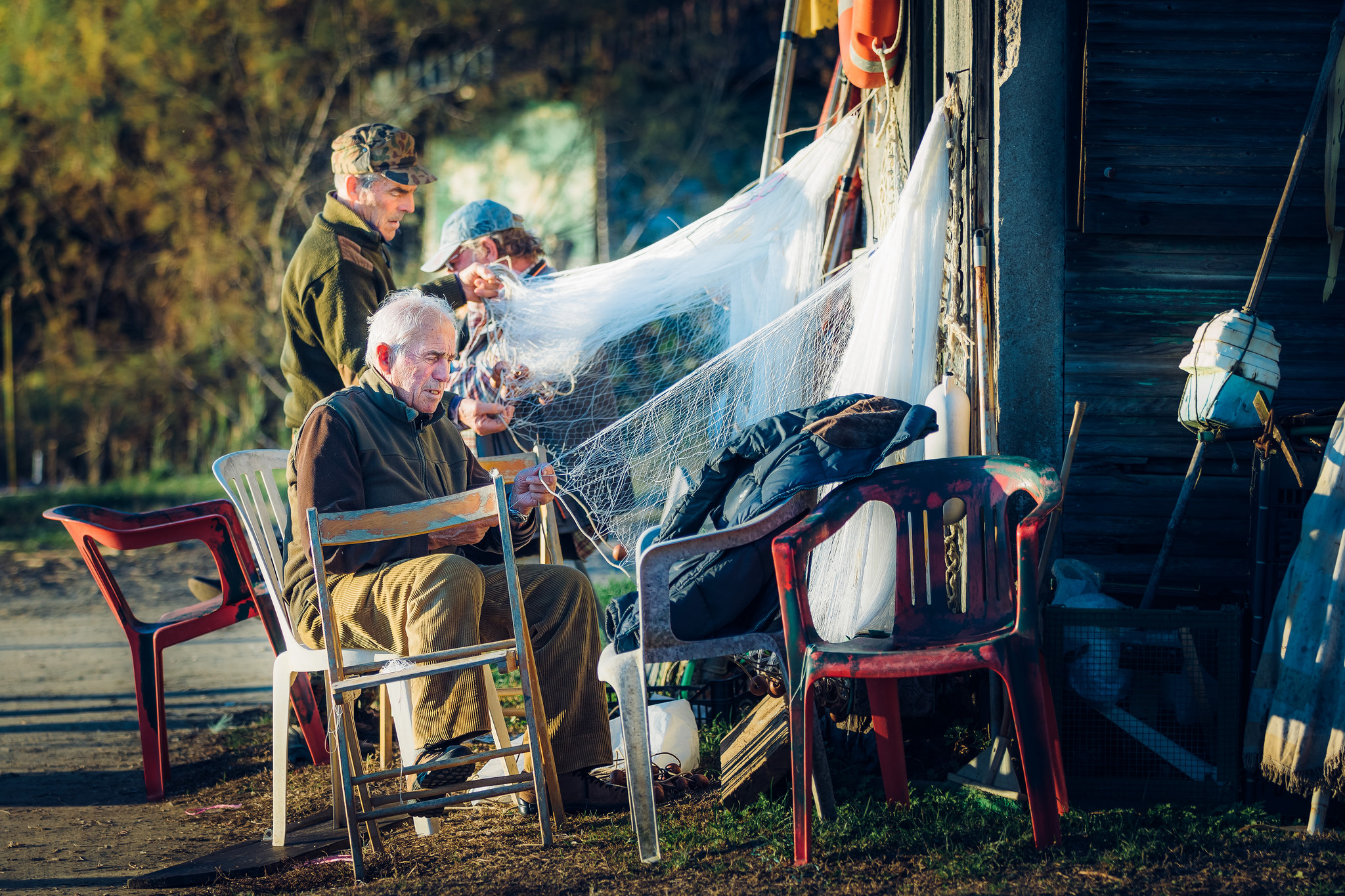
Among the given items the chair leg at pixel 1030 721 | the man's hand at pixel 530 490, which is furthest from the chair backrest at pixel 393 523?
the chair leg at pixel 1030 721

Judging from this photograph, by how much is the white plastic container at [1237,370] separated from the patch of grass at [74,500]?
23.7 feet

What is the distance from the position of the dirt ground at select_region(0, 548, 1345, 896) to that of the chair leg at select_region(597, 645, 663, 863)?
0.27 ft

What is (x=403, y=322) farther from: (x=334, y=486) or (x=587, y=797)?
(x=587, y=797)

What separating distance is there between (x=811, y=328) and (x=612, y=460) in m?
0.81

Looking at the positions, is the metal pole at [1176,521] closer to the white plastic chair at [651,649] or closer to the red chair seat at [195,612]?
the white plastic chair at [651,649]

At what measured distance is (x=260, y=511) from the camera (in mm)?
3564

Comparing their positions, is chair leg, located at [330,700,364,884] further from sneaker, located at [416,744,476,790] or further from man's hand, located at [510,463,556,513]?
man's hand, located at [510,463,556,513]

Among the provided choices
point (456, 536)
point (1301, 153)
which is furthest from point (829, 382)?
point (1301, 153)

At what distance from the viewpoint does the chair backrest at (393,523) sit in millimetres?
2945

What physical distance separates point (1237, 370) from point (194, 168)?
441 inches

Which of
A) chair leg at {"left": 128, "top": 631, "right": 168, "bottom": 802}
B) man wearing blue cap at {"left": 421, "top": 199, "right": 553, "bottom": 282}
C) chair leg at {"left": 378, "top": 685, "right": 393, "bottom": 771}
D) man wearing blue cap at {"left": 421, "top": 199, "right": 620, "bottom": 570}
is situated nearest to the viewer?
chair leg at {"left": 378, "top": 685, "right": 393, "bottom": 771}

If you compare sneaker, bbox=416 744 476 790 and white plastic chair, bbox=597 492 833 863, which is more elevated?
white plastic chair, bbox=597 492 833 863

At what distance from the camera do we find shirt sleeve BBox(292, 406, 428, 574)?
3.15 meters

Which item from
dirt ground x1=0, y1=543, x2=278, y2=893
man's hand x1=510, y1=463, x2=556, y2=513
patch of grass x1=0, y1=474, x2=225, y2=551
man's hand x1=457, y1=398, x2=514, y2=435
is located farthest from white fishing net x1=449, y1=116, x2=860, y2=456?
patch of grass x1=0, y1=474, x2=225, y2=551
